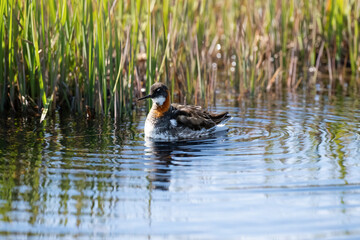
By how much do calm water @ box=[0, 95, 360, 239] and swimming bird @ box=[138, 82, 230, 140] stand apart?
0.84 ft

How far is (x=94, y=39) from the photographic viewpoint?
9.05m

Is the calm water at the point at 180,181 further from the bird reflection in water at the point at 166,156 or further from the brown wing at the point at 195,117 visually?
the brown wing at the point at 195,117

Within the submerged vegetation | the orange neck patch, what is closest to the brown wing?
the orange neck patch

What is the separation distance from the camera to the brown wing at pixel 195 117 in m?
8.73

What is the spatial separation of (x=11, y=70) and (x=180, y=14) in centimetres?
289

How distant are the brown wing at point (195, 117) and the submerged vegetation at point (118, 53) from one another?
879mm

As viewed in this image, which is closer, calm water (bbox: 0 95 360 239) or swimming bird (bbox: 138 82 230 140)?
calm water (bbox: 0 95 360 239)

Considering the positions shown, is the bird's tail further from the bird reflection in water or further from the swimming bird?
the bird reflection in water

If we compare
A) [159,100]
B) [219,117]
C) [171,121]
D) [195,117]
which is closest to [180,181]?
[171,121]

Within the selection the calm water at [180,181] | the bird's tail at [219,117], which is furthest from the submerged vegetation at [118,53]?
the bird's tail at [219,117]

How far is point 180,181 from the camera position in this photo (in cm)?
621

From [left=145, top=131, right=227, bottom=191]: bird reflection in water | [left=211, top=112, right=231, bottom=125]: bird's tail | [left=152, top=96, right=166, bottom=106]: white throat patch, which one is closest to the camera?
[left=145, top=131, right=227, bottom=191]: bird reflection in water

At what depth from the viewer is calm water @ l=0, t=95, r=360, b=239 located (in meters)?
4.93

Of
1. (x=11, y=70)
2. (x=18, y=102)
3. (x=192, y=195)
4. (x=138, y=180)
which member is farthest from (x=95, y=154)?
(x=18, y=102)
